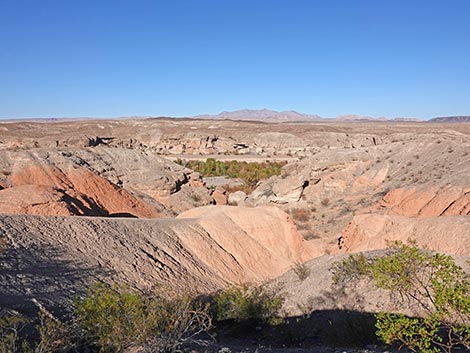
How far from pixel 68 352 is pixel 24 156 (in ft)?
81.0

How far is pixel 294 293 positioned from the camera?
541 inches

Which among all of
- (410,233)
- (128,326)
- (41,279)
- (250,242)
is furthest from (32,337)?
(410,233)

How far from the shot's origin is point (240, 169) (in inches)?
1789

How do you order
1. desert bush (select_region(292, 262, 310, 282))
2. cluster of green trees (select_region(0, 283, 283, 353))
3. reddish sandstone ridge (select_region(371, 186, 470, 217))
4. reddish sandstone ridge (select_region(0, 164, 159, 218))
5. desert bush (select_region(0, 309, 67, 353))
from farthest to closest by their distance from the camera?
reddish sandstone ridge (select_region(0, 164, 159, 218))
reddish sandstone ridge (select_region(371, 186, 470, 217))
desert bush (select_region(292, 262, 310, 282))
cluster of green trees (select_region(0, 283, 283, 353))
desert bush (select_region(0, 309, 67, 353))

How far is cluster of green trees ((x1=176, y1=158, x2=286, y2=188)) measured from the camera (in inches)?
1644

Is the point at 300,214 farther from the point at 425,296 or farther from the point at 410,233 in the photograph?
the point at 425,296

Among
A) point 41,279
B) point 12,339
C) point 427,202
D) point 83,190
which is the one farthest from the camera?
point 83,190

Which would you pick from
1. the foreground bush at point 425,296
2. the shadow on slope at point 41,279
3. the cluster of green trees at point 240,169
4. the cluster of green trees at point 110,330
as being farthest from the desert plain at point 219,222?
the foreground bush at point 425,296

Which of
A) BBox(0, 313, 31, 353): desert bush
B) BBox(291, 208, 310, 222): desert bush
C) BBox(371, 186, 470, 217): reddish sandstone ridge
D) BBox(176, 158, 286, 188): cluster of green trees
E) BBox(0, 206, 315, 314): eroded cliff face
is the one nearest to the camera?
BBox(0, 313, 31, 353): desert bush

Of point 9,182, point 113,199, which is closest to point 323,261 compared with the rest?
point 113,199

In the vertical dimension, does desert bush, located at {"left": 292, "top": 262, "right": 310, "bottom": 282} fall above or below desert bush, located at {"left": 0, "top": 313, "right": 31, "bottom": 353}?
below

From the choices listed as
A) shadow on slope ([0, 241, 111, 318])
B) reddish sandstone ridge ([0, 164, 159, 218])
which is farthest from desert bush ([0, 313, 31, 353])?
reddish sandstone ridge ([0, 164, 159, 218])

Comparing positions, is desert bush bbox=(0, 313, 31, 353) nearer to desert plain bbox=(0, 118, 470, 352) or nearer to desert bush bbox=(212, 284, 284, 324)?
desert plain bbox=(0, 118, 470, 352)

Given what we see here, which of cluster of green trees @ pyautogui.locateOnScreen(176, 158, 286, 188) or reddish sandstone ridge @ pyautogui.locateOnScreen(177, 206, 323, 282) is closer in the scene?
reddish sandstone ridge @ pyautogui.locateOnScreen(177, 206, 323, 282)
